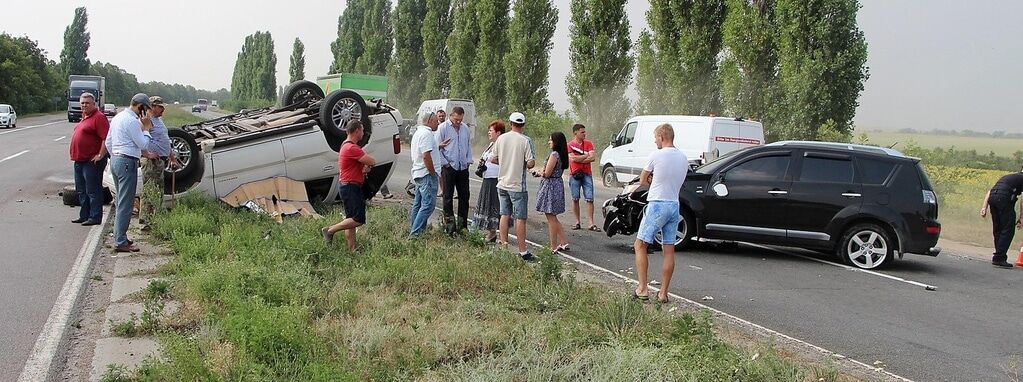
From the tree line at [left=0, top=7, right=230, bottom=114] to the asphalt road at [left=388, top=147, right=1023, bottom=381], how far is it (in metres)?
67.3

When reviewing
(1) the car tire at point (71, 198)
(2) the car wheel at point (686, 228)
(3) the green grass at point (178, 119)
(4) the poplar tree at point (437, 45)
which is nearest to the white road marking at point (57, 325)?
(1) the car tire at point (71, 198)

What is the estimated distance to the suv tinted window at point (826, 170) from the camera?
1032 cm

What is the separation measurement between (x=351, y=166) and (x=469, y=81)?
1376 inches

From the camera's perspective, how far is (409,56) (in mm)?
53062

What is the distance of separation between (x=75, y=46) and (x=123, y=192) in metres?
106

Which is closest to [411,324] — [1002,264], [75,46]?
[1002,264]

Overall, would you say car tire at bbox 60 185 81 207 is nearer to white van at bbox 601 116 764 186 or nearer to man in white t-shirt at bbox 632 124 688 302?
man in white t-shirt at bbox 632 124 688 302

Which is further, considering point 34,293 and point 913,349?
point 34,293

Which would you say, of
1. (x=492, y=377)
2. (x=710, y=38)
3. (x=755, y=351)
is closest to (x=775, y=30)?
(x=710, y=38)

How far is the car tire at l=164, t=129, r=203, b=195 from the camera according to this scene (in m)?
10.9

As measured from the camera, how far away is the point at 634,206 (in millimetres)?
10508

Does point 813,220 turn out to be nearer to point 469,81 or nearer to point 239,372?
point 239,372

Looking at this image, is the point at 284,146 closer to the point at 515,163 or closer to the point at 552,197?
the point at 515,163

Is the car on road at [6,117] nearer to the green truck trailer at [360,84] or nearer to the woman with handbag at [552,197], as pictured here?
the green truck trailer at [360,84]
